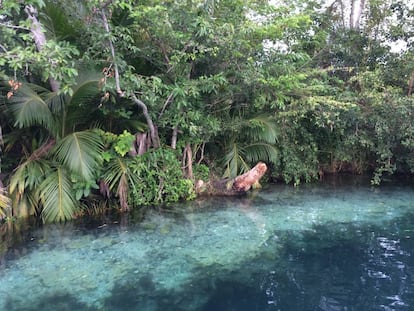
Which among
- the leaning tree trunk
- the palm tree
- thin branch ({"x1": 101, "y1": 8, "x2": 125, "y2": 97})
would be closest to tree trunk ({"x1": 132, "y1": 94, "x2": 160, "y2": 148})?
thin branch ({"x1": 101, "y1": 8, "x2": 125, "y2": 97})

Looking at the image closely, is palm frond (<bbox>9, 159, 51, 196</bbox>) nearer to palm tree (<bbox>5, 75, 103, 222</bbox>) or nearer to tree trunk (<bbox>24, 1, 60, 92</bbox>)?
palm tree (<bbox>5, 75, 103, 222</bbox>)

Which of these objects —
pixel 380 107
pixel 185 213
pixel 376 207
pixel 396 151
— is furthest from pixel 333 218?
pixel 396 151

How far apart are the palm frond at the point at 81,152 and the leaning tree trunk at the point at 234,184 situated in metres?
2.69

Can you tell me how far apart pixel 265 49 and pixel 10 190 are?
5686mm

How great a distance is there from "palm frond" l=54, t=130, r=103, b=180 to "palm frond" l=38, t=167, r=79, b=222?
324 mm

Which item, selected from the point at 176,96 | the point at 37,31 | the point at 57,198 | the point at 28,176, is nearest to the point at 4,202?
the point at 28,176

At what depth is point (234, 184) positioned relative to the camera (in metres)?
8.38

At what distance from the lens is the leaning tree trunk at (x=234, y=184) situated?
27.1 ft

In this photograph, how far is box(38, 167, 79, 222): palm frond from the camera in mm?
6229

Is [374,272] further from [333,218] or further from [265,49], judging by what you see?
[265,49]

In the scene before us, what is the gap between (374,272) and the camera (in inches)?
174

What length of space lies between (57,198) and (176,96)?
2.81 m

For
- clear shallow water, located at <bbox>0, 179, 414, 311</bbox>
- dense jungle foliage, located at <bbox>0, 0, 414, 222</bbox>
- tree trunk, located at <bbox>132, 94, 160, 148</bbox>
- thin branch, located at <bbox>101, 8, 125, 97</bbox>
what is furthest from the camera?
tree trunk, located at <bbox>132, 94, 160, 148</bbox>

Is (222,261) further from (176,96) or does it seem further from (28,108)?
(28,108)
